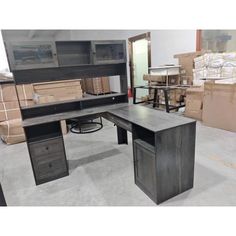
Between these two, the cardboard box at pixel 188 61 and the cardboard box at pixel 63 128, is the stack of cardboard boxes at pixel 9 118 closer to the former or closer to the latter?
the cardboard box at pixel 63 128

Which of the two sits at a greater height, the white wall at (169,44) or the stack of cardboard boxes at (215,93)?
the white wall at (169,44)

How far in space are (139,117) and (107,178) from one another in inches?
35.0

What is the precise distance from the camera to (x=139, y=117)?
2193 millimetres

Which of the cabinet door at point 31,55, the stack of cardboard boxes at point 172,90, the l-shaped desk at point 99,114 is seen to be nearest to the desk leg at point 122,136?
the l-shaped desk at point 99,114

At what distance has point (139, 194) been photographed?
2084 millimetres

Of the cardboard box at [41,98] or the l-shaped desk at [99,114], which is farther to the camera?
the cardboard box at [41,98]

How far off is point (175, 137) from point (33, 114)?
6.12ft

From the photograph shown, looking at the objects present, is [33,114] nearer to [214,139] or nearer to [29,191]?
[29,191]

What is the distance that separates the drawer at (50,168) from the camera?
7.91 ft

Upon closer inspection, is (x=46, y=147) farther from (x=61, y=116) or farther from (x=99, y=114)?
(x=99, y=114)

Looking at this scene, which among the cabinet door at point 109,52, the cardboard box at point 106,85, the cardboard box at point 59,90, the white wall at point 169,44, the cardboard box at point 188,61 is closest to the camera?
the cabinet door at point 109,52

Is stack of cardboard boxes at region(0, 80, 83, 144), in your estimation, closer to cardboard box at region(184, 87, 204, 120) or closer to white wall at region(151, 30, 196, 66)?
cardboard box at region(184, 87, 204, 120)

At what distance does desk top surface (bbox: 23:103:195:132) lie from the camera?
1.87 m

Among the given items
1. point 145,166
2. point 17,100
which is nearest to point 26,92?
point 17,100
